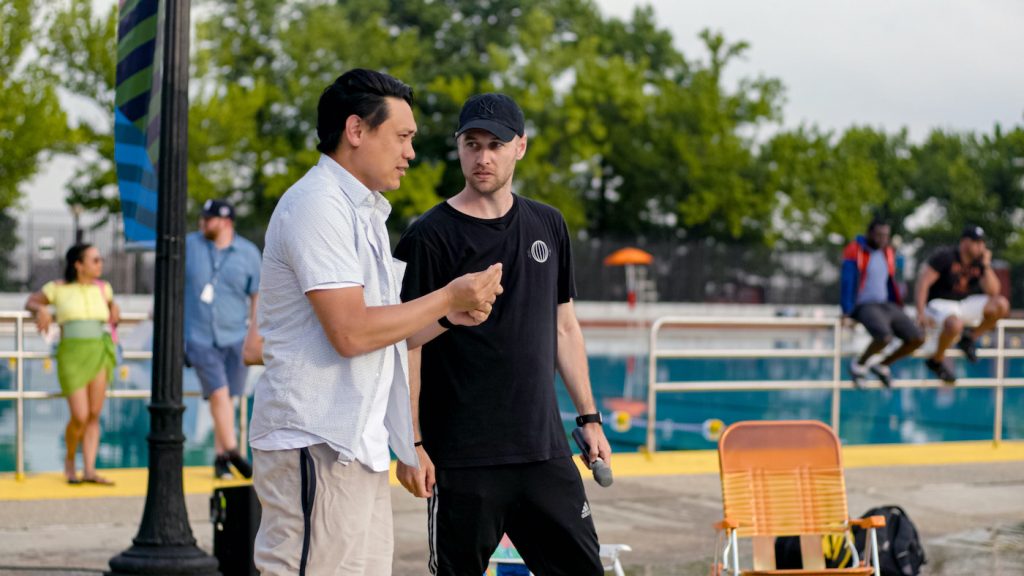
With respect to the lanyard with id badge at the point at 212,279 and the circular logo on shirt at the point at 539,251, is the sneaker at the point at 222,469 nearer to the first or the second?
the lanyard with id badge at the point at 212,279

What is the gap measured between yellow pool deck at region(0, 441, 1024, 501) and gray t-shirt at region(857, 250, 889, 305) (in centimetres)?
132

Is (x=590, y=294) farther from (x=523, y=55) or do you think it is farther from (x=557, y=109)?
(x=523, y=55)

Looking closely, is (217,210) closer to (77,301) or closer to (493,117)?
(77,301)

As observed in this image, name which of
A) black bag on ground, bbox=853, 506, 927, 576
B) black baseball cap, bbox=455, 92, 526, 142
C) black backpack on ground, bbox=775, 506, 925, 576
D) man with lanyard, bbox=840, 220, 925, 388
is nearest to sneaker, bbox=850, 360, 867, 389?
man with lanyard, bbox=840, 220, 925, 388

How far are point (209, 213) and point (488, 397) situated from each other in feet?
18.7

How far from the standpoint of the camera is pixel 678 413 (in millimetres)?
20500

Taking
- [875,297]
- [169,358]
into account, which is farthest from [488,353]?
[875,297]

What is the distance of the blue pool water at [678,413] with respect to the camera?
15477 millimetres

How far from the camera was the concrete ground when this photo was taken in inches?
313

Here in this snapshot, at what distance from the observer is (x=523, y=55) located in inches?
2299

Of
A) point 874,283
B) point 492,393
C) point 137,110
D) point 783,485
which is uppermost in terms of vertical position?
point 137,110

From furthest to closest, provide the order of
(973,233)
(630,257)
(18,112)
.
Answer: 1. (630,257)
2. (18,112)
3. (973,233)

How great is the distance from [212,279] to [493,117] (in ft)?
18.4

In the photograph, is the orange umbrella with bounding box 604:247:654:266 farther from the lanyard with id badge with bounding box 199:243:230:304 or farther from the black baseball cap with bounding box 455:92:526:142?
the black baseball cap with bounding box 455:92:526:142
